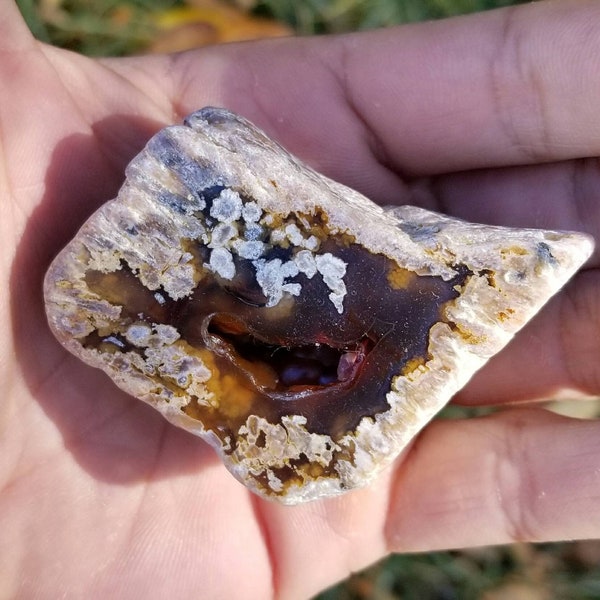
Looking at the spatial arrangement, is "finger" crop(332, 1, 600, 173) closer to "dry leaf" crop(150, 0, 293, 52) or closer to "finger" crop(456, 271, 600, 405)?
"finger" crop(456, 271, 600, 405)

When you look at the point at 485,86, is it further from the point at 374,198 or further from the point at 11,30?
the point at 11,30

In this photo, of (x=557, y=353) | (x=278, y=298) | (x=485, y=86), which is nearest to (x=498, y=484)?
(x=557, y=353)

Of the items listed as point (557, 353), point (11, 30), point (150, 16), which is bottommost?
point (557, 353)

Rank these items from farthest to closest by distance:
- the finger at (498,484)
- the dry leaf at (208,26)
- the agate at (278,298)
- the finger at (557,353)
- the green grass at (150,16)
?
the dry leaf at (208,26), the green grass at (150,16), the finger at (557,353), the finger at (498,484), the agate at (278,298)

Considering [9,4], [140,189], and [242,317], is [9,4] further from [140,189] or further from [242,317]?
[242,317]

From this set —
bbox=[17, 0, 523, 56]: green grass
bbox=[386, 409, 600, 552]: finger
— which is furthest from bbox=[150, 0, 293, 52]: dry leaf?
bbox=[386, 409, 600, 552]: finger

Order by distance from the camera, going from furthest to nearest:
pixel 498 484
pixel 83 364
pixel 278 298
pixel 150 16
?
pixel 150 16
pixel 498 484
pixel 83 364
pixel 278 298

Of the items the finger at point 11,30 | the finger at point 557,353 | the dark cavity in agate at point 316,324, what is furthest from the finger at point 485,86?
the finger at point 11,30

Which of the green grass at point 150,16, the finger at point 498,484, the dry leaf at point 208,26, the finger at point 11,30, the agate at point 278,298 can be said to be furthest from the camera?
the dry leaf at point 208,26

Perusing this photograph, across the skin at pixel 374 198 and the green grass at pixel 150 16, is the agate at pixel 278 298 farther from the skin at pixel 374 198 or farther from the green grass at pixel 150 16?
the green grass at pixel 150 16
